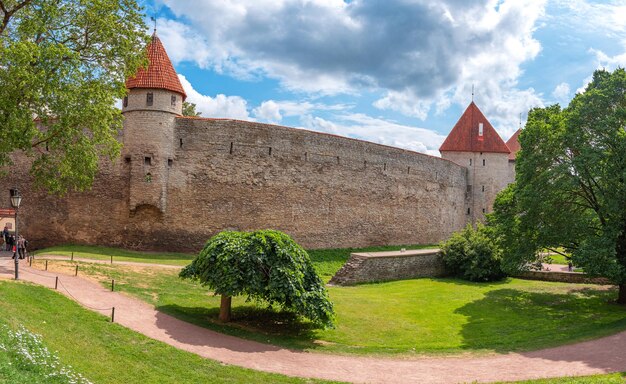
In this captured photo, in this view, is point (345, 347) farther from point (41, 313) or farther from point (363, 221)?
point (363, 221)

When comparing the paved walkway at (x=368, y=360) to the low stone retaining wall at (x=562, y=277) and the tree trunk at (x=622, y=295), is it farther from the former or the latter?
the low stone retaining wall at (x=562, y=277)

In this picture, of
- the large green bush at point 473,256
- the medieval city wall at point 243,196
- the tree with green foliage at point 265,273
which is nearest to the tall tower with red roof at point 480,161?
the medieval city wall at point 243,196

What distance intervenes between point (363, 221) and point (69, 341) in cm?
2211

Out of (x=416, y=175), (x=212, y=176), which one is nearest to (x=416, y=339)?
(x=212, y=176)

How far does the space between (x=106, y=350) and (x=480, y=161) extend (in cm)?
3561

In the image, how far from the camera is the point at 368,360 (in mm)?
11555

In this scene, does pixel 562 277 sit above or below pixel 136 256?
below

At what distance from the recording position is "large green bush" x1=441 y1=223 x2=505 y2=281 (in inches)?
936

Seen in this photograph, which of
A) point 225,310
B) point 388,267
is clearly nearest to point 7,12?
point 225,310

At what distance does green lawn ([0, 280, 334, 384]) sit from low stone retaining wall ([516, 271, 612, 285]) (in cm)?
1878

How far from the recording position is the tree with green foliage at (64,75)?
14539 millimetres

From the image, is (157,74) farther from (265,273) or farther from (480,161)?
(480,161)

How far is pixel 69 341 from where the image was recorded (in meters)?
9.91

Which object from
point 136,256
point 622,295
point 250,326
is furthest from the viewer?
point 136,256
